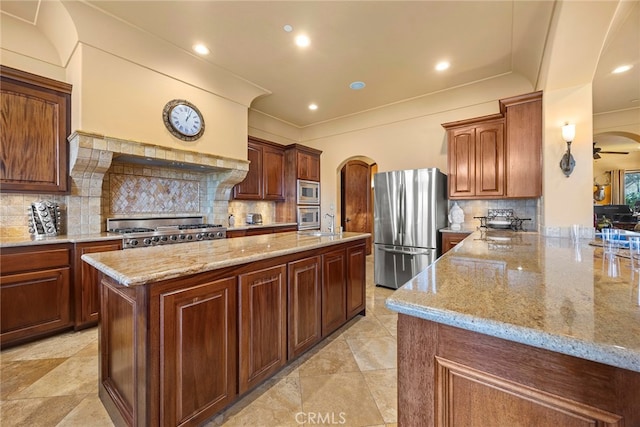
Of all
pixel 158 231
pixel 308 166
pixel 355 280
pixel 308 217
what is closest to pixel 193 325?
pixel 355 280

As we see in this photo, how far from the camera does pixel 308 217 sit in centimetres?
530

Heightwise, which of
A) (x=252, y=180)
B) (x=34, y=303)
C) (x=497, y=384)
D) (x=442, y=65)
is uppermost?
(x=442, y=65)

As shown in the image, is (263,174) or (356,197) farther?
(356,197)

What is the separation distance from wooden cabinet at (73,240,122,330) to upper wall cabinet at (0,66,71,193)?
0.74 metres

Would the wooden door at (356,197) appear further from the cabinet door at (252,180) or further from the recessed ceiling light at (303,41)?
the recessed ceiling light at (303,41)

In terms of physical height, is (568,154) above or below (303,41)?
below

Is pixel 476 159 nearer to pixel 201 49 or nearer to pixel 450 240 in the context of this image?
pixel 450 240

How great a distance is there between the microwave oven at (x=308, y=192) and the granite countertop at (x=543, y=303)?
13.2ft

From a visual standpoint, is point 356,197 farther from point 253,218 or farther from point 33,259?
point 33,259

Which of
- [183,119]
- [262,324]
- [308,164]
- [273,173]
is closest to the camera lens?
[262,324]

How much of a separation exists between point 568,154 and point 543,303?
2856mm

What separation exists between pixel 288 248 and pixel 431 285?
110 cm

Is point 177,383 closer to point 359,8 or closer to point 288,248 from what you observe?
point 288,248

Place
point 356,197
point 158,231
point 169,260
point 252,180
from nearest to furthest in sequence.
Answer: point 169,260
point 158,231
point 252,180
point 356,197
